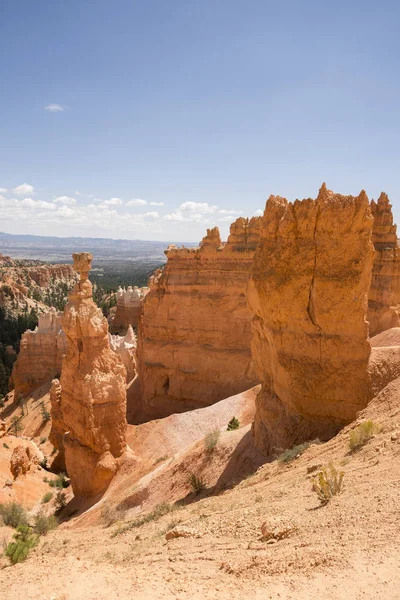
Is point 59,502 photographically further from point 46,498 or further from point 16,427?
point 16,427

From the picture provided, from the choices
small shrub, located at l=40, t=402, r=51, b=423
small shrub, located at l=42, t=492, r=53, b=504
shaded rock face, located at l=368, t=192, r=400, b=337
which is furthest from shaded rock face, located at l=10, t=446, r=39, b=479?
shaded rock face, located at l=368, t=192, r=400, b=337

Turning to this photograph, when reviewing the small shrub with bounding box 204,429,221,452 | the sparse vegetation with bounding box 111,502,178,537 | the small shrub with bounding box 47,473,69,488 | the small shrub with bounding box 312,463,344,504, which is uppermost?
the small shrub with bounding box 312,463,344,504

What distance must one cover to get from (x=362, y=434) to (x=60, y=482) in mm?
14486

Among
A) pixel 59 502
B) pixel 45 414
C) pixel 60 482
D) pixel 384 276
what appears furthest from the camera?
pixel 45 414

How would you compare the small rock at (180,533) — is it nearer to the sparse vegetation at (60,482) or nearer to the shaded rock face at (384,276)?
the sparse vegetation at (60,482)

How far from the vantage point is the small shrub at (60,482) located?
59.6 feet

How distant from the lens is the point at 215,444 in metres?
13.0

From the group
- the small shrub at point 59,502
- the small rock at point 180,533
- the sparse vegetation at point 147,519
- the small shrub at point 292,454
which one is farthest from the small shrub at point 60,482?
the small rock at point 180,533

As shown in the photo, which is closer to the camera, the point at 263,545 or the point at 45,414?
the point at 263,545

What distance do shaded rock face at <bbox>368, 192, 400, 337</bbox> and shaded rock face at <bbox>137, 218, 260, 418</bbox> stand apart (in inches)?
225

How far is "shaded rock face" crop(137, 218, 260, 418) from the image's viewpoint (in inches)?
887

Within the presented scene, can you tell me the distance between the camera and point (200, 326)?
2339cm

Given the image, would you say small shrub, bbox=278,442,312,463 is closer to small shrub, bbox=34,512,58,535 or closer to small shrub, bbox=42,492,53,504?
small shrub, bbox=34,512,58,535

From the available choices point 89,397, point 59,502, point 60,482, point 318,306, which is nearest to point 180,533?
point 318,306
